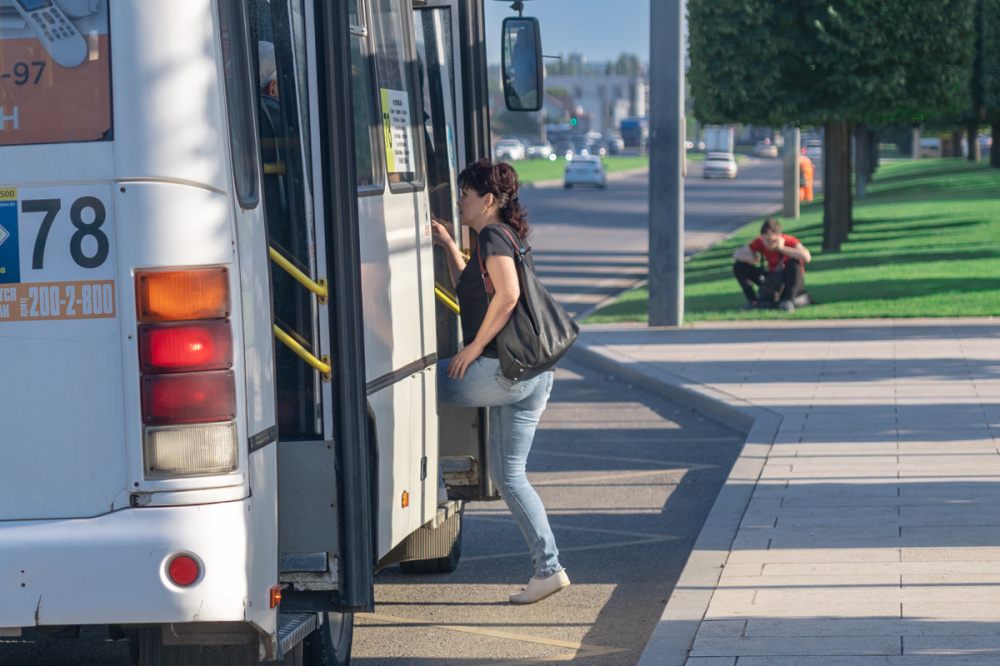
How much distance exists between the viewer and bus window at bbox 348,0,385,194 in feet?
15.2

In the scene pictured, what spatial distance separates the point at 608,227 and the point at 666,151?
21156mm

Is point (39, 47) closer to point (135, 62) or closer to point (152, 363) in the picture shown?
point (135, 62)

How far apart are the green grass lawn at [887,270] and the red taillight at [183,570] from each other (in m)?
13.0

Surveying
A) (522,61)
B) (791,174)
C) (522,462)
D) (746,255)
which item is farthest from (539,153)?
(522,462)

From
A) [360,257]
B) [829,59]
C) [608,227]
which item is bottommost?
[608,227]

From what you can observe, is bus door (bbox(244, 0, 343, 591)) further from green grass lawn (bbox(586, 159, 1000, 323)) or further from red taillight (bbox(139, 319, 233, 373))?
green grass lawn (bbox(586, 159, 1000, 323))

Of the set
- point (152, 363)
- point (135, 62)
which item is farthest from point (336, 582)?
point (135, 62)

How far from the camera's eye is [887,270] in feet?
65.8

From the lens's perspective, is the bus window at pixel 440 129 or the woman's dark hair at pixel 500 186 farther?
the bus window at pixel 440 129

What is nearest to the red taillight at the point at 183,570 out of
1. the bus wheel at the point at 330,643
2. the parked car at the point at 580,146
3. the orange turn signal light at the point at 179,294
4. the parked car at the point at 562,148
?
the orange turn signal light at the point at 179,294

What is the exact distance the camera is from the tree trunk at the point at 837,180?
24766 millimetres

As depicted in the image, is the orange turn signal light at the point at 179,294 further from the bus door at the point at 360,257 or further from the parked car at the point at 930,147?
the parked car at the point at 930,147

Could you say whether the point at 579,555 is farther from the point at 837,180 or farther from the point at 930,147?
the point at 930,147

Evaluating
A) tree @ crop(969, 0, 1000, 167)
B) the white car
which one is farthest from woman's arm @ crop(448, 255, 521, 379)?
the white car
